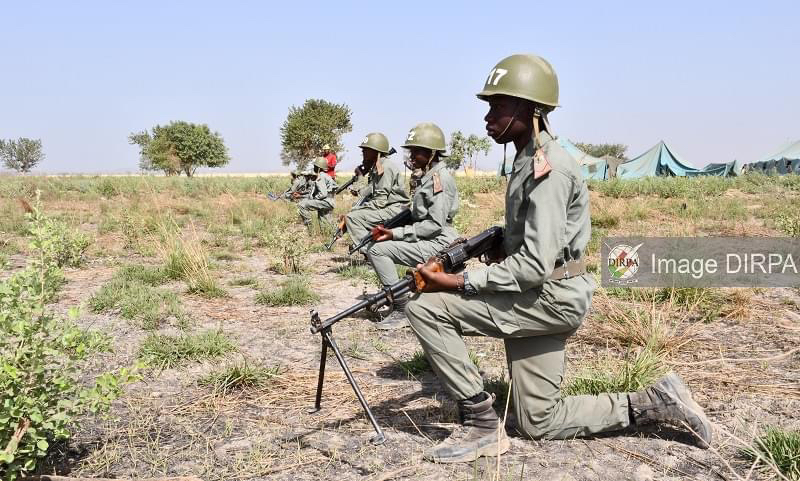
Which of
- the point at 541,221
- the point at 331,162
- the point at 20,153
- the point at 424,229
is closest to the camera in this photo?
the point at 541,221

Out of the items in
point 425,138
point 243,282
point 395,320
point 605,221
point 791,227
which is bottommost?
point 395,320

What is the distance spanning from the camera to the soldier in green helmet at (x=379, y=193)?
7418 mm

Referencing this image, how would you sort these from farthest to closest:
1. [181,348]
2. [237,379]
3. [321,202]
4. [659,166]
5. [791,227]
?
1. [659,166]
2. [321,202]
3. [791,227]
4. [181,348]
5. [237,379]

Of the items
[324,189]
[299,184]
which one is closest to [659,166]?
[299,184]

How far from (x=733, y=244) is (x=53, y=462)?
889 centimetres

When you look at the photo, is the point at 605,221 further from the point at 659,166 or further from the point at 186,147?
the point at 186,147

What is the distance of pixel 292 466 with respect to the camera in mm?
2859

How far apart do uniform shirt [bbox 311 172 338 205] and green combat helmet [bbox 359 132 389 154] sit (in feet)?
13.4

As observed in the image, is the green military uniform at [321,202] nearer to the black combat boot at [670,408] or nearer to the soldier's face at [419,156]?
the soldier's face at [419,156]

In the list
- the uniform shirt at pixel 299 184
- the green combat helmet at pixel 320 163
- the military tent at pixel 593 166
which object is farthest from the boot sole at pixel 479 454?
the military tent at pixel 593 166

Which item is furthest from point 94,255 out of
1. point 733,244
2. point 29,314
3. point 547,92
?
point 733,244

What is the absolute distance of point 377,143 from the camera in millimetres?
7348

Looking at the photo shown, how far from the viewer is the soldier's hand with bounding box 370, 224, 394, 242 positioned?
5.88m

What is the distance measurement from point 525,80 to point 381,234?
128 inches
